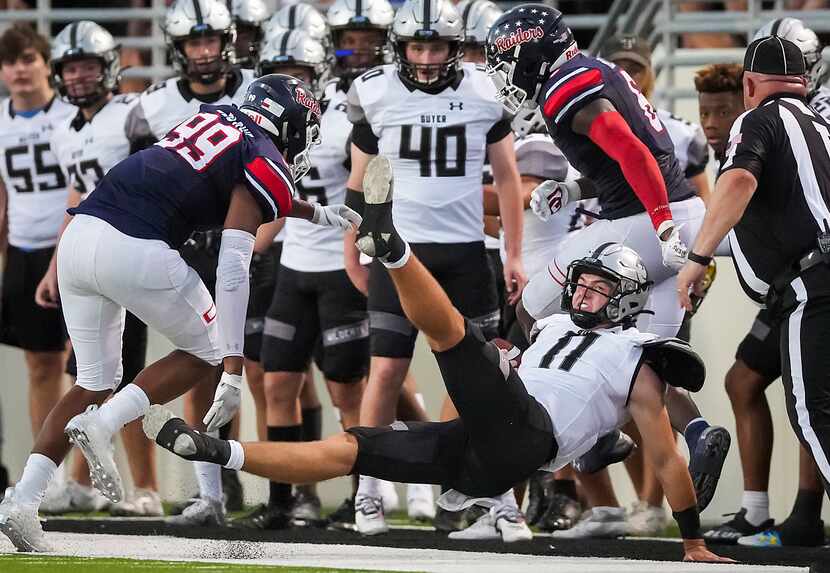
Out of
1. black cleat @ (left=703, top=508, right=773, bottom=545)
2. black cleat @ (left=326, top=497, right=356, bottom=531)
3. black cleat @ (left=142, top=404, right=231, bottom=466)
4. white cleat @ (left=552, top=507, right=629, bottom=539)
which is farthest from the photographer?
black cleat @ (left=326, top=497, right=356, bottom=531)

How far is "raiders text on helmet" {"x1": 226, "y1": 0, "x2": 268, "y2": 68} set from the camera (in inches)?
325

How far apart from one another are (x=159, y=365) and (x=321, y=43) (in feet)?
8.66

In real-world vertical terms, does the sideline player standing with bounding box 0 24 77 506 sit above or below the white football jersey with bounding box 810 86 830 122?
below

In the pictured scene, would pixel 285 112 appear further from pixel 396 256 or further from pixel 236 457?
pixel 236 457

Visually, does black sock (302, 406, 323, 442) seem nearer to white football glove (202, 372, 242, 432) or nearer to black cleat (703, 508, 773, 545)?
black cleat (703, 508, 773, 545)

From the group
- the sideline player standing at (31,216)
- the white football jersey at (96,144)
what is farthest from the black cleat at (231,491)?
the white football jersey at (96,144)

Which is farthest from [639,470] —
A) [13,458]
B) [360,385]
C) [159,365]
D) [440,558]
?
[13,458]

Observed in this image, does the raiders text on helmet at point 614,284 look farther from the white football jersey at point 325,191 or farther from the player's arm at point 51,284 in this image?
the player's arm at point 51,284

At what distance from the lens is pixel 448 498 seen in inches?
209

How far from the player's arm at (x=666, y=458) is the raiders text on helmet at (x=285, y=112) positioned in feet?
5.15

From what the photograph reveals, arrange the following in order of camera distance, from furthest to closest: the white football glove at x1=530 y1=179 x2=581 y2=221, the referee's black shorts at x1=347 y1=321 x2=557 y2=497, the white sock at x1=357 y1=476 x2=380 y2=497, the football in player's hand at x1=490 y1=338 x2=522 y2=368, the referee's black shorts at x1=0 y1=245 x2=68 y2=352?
the referee's black shorts at x1=0 y1=245 x2=68 y2=352 < the white sock at x1=357 y1=476 x2=380 y2=497 < the white football glove at x1=530 y1=179 x2=581 y2=221 < the football in player's hand at x1=490 y1=338 x2=522 y2=368 < the referee's black shorts at x1=347 y1=321 x2=557 y2=497

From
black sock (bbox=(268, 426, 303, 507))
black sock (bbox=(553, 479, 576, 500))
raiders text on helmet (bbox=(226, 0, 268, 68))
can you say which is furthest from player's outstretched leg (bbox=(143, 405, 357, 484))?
raiders text on helmet (bbox=(226, 0, 268, 68))

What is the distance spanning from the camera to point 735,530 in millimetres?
6457

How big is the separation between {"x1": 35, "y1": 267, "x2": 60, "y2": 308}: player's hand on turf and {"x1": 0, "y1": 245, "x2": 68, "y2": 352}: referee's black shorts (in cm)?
27
